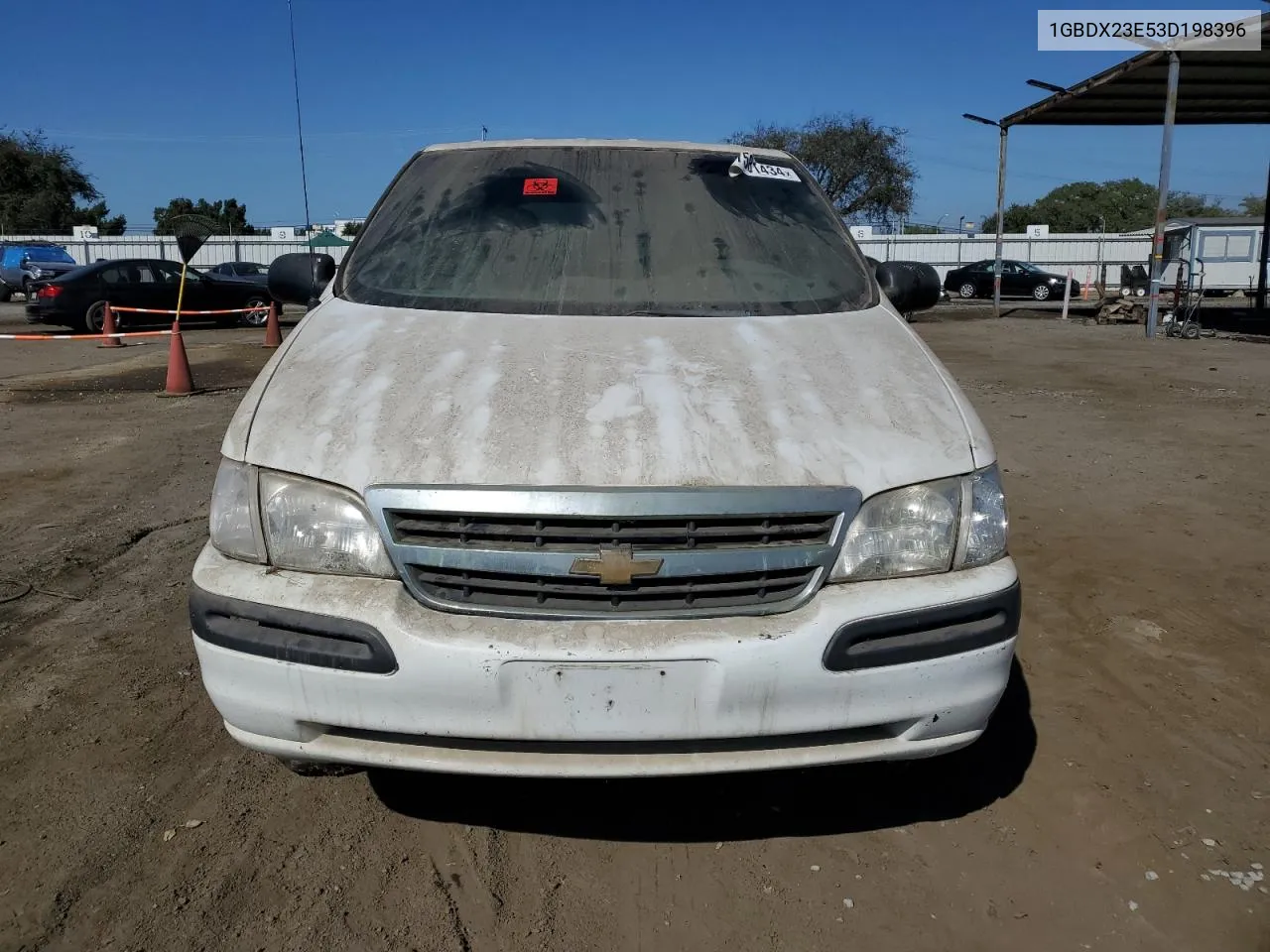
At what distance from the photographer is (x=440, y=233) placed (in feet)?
10.5

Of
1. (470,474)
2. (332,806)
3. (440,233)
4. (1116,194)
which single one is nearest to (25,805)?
(332,806)

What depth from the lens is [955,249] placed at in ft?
133

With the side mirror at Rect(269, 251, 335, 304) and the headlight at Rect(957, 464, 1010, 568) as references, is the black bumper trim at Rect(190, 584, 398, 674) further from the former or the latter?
the side mirror at Rect(269, 251, 335, 304)

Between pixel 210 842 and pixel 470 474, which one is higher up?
pixel 470 474

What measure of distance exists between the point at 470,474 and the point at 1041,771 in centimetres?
196

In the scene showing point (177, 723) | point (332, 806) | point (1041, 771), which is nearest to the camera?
point (332, 806)

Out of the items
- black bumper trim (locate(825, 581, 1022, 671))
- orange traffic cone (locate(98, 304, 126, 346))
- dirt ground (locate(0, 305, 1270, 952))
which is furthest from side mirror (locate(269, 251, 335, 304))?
orange traffic cone (locate(98, 304, 126, 346))

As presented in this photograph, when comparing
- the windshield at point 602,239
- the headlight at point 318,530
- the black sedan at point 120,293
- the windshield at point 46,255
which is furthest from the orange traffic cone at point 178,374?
the windshield at point 46,255

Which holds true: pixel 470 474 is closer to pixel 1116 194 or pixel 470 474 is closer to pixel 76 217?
pixel 76 217

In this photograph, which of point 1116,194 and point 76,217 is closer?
point 76,217

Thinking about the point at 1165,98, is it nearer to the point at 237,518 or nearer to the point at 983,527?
the point at 983,527

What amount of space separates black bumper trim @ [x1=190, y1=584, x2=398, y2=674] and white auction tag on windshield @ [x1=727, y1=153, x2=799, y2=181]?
7.44ft

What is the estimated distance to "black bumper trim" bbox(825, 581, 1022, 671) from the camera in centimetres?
202

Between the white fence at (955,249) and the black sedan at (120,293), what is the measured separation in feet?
66.5
